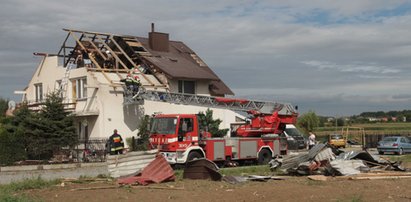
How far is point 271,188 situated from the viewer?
14617mm

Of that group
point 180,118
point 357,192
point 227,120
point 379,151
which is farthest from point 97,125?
point 357,192

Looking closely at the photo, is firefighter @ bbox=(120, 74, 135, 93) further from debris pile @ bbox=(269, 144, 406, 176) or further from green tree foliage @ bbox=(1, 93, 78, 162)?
debris pile @ bbox=(269, 144, 406, 176)

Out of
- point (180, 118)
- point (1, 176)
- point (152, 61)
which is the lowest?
point (1, 176)

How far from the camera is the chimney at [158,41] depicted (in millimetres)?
43091

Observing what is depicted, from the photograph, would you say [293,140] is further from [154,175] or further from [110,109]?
[154,175]

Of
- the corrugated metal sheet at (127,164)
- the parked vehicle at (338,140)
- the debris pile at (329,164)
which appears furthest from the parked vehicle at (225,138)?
the parked vehicle at (338,140)

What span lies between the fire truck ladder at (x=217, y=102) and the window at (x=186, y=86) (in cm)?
484

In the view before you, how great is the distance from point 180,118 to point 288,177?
7.39 meters

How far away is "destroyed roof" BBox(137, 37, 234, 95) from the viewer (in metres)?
39.4

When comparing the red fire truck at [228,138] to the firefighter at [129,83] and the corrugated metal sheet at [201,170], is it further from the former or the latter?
the corrugated metal sheet at [201,170]

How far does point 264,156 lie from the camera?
2784 centimetres

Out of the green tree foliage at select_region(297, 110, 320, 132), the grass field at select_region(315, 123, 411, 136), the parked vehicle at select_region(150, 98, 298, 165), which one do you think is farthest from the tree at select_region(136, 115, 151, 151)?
the grass field at select_region(315, 123, 411, 136)

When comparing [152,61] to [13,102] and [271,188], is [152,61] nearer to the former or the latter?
[13,102]

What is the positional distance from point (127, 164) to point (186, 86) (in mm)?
22077
